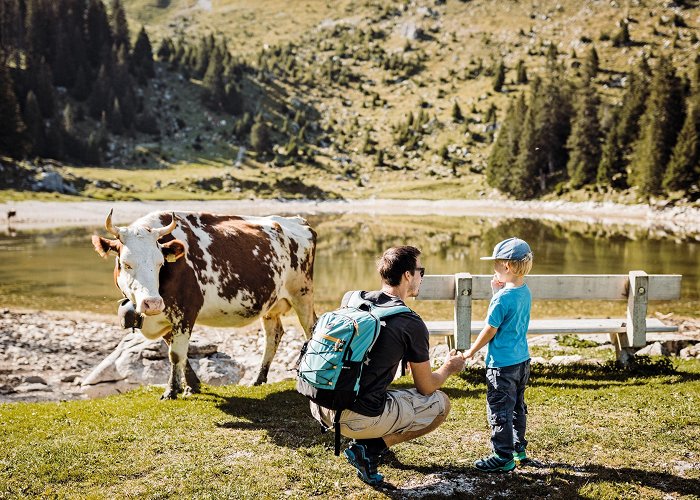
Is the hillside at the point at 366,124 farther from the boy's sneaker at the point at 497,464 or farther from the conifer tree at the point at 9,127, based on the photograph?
the boy's sneaker at the point at 497,464

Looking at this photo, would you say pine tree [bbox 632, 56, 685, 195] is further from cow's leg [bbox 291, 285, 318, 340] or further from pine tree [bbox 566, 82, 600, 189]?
cow's leg [bbox 291, 285, 318, 340]

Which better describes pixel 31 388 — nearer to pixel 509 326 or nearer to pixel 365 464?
pixel 365 464

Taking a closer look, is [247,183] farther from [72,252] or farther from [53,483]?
[53,483]

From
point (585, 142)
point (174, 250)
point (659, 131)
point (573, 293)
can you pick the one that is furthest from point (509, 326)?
point (585, 142)

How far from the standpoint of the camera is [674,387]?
8.82 m

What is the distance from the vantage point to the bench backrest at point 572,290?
9812 mm

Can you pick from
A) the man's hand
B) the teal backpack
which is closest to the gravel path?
the man's hand

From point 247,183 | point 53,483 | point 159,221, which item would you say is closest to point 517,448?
point 53,483

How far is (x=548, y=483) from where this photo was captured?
5703mm

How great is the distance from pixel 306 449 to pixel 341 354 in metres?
2.31

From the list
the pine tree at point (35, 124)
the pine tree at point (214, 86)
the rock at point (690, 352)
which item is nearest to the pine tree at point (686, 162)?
the rock at point (690, 352)

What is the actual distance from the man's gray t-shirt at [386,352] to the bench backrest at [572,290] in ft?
15.7

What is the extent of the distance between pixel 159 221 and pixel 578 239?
45.7 meters

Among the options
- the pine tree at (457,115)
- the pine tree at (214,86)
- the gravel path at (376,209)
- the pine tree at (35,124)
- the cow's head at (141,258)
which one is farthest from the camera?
the pine tree at (214,86)
